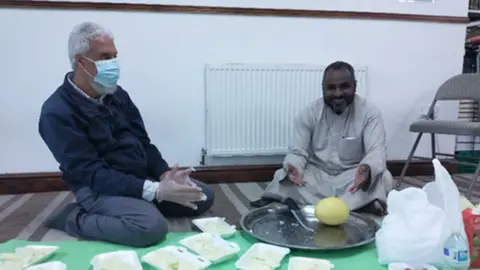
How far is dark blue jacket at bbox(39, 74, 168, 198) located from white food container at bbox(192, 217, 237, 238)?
0.26 meters

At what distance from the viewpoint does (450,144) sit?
9.71 feet

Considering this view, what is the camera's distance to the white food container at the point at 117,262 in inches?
45.4

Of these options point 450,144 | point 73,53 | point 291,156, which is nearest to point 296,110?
point 291,156

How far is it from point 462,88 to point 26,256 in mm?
2315

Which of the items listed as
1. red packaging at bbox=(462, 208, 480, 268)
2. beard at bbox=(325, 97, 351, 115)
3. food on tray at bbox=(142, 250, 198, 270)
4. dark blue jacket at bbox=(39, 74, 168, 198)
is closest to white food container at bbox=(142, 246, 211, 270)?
food on tray at bbox=(142, 250, 198, 270)

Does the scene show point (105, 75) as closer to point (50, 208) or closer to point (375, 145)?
point (50, 208)

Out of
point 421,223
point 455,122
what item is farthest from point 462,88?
point 421,223

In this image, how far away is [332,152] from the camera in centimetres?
208

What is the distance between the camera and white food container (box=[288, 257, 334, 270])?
1.18 m

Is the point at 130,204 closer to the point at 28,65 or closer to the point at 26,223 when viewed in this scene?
the point at 26,223

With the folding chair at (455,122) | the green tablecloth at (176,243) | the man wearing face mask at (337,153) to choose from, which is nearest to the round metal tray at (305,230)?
the green tablecloth at (176,243)

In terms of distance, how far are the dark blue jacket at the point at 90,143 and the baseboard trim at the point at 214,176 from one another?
821 mm

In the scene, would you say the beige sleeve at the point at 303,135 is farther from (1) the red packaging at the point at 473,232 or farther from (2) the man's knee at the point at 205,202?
(1) the red packaging at the point at 473,232

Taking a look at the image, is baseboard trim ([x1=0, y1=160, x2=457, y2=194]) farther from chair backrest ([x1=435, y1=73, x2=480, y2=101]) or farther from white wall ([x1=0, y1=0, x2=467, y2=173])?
chair backrest ([x1=435, y1=73, x2=480, y2=101])
